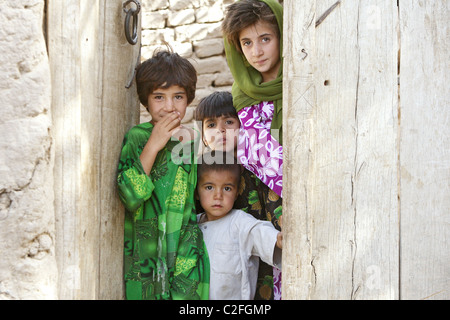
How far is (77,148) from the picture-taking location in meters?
2.07

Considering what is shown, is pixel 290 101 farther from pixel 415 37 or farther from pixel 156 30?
pixel 156 30

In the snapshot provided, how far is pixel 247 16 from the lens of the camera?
8.41 ft

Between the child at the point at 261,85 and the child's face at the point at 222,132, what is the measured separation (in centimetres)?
14

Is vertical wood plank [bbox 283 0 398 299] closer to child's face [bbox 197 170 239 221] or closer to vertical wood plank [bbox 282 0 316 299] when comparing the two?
vertical wood plank [bbox 282 0 316 299]

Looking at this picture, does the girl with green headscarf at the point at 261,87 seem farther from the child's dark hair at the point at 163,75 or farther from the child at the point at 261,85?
the child's dark hair at the point at 163,75

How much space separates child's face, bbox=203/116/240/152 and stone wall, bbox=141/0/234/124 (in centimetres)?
194

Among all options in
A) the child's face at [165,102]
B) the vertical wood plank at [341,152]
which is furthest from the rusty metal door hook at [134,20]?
the vertical wood plank at [341,152]

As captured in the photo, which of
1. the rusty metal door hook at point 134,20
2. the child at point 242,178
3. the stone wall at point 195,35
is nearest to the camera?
the rusty metal door hook at point 134,20

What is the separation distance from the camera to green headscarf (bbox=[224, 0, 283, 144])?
253cm

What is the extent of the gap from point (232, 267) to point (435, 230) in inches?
35.4

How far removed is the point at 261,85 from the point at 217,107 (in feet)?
1.17

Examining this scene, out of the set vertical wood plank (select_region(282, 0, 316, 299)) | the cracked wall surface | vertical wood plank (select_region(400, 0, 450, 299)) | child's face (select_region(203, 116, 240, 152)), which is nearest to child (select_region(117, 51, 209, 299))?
child's face (select_region(203, 116, 240, 152))

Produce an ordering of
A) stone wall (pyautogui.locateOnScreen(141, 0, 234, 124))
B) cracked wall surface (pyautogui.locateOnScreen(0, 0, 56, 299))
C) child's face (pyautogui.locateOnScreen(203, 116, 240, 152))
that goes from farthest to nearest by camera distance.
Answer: stone wall (pyautogui.locateOnScreen(141, 0, 234, 124)) < child's face (pyautogui.locateOnScreen(203, 116, 240, 152)) < cracked wall surface (pyautogui.locateOnScreen(0, 0, 56, 299))

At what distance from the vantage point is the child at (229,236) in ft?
8.18
